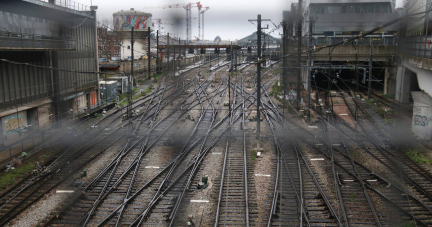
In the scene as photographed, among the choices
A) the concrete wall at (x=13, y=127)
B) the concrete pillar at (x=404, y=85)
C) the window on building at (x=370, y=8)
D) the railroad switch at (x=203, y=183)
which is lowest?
the railroad switch at (x=203, y=183)

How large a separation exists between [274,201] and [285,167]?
233 cm

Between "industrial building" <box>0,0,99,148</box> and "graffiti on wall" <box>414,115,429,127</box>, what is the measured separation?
1071 centimetres

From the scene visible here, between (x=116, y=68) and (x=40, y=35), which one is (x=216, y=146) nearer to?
(x=40, y=35)

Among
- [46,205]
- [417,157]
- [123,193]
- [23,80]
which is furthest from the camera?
[23,80]

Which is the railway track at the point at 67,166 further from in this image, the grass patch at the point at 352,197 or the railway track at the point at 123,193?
the grass patch at the point at 352,197

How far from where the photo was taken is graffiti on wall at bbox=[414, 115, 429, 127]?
40.8 feet

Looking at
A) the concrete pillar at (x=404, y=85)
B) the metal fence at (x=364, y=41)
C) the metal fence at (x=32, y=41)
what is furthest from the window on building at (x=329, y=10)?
the metal fence at (x=32, y=41)

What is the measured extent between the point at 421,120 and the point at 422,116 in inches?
5.6

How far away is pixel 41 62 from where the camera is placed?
14.4 m

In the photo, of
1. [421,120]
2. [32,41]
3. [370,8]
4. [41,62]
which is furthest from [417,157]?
[41,62]

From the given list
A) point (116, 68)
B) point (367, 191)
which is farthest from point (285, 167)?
point (116, 68)

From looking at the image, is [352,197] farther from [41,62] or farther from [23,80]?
[41,62]

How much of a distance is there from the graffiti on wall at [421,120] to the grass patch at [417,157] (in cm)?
167

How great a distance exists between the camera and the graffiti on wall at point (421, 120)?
12.4 m
